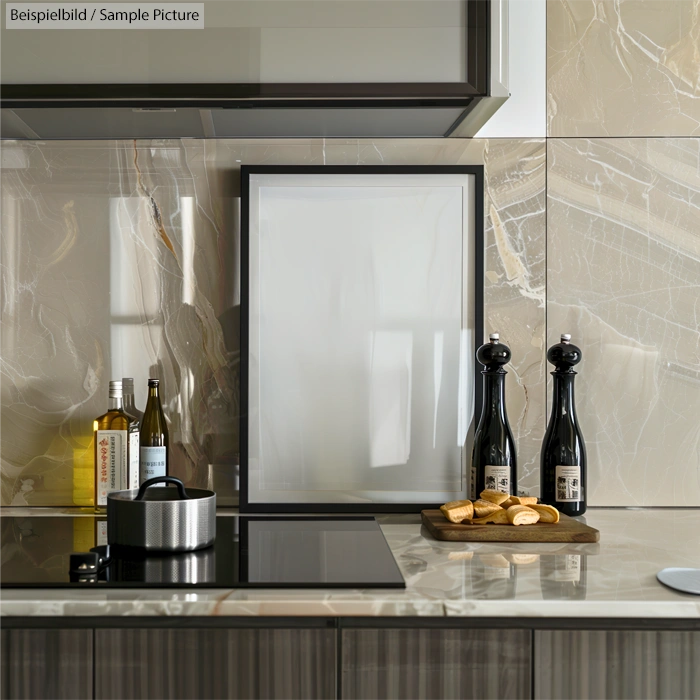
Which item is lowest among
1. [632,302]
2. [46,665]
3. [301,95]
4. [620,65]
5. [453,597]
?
[46,665]

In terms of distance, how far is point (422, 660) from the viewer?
0.93 metres

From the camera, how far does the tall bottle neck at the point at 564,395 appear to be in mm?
1394

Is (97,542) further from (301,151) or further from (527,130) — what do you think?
(527,130)

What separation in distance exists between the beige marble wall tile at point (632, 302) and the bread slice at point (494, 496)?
32cm

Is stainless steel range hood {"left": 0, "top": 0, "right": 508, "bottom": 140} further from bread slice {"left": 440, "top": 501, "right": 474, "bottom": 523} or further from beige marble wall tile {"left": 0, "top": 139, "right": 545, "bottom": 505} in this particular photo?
bread slice {"left": 440, "top": 501, "right": 474, "bottom": 523}

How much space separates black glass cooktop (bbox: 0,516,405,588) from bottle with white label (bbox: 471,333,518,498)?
0.22 m

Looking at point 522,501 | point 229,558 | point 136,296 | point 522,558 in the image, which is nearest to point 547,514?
point 522,501

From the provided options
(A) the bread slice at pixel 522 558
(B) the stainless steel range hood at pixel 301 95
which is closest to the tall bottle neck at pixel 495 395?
(A) the bread slice at pixel 522 558

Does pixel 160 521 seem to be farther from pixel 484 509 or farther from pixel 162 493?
pixel 484 509

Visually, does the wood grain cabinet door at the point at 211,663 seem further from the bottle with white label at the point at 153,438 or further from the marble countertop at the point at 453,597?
the bottle with white label at the point at 153,438

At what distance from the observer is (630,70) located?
4.97 ft

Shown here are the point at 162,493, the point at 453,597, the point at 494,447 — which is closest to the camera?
the point at 453,597

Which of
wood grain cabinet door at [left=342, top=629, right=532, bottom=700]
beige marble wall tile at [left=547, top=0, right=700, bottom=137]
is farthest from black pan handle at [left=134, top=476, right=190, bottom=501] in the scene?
beige marble wall tile at [left=547, top=0, right=700, bottom=137]

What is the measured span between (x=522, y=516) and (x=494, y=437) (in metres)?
0.21
